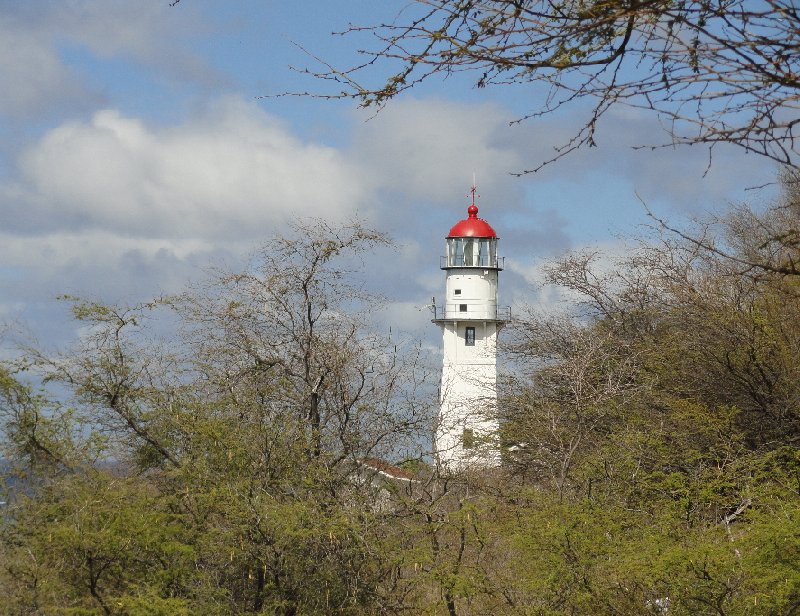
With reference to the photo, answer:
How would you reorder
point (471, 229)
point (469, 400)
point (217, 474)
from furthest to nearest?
point (471, 229) → point (469, 400) → point (217, 474)

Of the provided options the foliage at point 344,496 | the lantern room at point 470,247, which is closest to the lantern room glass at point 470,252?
the lantern room at point 470,247

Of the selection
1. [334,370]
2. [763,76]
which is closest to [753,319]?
[334,370]

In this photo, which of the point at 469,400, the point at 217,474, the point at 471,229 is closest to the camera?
the point at 217,474

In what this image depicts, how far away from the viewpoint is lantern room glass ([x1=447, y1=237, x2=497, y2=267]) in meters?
36.8

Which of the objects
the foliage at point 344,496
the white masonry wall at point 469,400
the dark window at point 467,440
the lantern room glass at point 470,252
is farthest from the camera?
the lantern room glass at point 470,252

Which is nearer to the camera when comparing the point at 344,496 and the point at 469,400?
the point at 344,496

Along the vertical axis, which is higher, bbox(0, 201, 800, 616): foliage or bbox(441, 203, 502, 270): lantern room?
bbox(441, 203, 502, 270): lantern room

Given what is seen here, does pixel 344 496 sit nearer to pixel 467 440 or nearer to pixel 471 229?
pixel 467 440

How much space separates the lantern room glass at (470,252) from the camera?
3678 centimetres

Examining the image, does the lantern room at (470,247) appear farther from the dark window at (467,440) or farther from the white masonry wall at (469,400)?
the dark window at (467,440)

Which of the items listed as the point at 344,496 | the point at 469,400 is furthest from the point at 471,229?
the point at 344,496

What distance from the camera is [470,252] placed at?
3691cm

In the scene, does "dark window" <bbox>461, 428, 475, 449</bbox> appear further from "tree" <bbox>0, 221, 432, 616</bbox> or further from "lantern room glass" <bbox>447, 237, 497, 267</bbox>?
"lantern room glass" <bbox>447, 237, 497, 267</bbox>

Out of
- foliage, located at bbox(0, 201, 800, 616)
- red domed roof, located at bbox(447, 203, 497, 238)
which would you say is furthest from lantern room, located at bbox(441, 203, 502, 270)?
foliage, located at bbox(0, 201, 800, 616)
